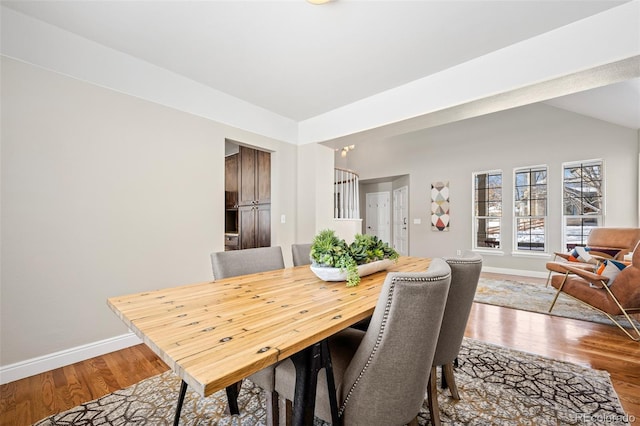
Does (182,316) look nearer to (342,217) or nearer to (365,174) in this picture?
(342,217)

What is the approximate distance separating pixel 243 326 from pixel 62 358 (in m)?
2.15

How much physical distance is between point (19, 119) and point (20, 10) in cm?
75

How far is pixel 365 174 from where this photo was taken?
7.66m

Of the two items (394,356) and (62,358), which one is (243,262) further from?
(62,358)

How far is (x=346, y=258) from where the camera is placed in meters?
1.62

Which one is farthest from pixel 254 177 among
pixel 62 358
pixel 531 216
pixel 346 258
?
pixel 531 216

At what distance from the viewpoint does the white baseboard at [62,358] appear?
1927 mm

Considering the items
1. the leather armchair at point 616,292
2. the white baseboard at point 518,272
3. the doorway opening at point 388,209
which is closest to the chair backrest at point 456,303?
the leather armchair at point 616,292

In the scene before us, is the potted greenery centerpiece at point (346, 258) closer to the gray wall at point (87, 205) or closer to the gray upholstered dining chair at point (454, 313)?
the gray upholstered dining chair at point (454, 313)

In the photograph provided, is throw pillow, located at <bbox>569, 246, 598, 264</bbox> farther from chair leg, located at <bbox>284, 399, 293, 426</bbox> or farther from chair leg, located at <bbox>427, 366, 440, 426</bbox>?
chair leg, located at <bbox>284, 399, 293, 426</bbox>

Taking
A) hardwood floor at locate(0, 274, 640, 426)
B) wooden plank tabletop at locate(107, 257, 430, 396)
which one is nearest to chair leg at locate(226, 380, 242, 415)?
wooden plank tabletop at locate(107, 257, 430, 396)

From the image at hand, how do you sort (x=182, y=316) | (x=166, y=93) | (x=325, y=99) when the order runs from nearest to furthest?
(x=182, y=316) → (x=166, y=93) → (x=325, y=99)

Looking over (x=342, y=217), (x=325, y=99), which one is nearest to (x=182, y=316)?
(x=325, y=99)

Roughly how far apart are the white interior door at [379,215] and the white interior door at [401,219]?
21cm
